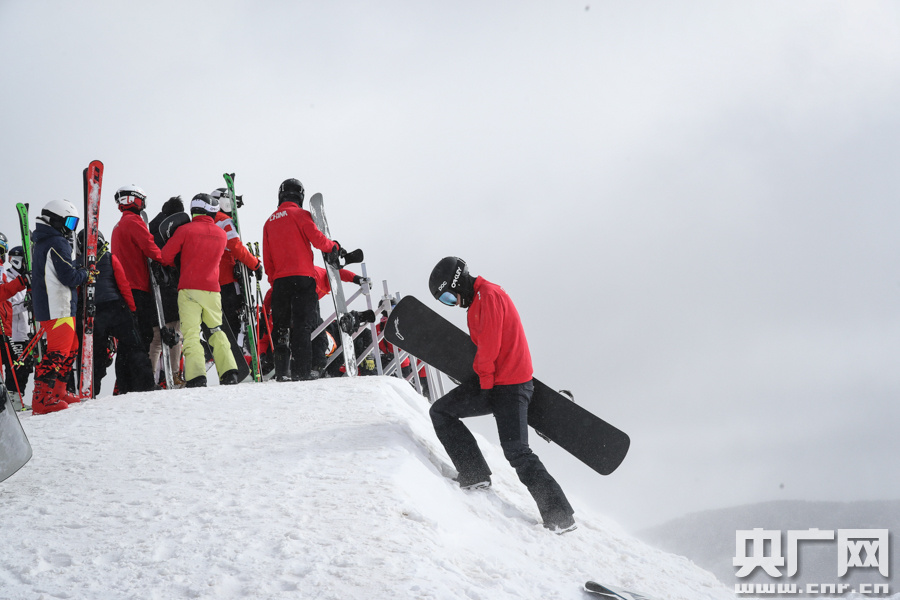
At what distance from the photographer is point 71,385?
7660 millimetres

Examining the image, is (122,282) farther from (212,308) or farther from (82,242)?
(212,308)

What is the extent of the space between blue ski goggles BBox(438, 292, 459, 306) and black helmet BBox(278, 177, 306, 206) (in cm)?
298

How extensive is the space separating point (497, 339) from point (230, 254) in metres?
4.48

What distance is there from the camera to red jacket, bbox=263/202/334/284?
6633mm

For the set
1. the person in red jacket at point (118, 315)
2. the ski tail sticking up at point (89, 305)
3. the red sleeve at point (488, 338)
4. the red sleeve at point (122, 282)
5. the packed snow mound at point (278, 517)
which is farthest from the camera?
the red sleeve at point (122, 282)

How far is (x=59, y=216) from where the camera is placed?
5738 mm

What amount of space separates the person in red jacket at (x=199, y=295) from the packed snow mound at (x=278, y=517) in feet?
2.91

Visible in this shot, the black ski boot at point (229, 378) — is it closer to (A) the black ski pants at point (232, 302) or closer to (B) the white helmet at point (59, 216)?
(A) the black ski pants at point (232, 302)

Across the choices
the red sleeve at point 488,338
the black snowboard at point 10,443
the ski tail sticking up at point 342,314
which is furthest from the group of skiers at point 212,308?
the black snowboard at point 10,443

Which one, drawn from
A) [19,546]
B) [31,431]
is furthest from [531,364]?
[31,431]

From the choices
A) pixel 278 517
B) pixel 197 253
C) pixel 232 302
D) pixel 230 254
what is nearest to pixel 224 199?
pixel 230 254

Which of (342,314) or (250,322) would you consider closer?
(342,314)

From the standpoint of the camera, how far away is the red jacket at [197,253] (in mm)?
6312

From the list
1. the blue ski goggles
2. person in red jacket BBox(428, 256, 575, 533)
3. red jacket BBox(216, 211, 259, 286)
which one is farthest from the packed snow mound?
red jacket BBox(216, 211, 259, 286)
